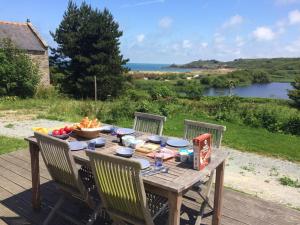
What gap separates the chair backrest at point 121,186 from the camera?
2291 mm

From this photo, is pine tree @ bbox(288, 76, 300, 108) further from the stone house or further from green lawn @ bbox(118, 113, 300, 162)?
green lawn @ bbox(118, 113, 300, 162)

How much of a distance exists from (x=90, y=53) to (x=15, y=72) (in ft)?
33.4

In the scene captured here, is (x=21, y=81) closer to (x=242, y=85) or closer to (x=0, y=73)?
(x=0, y=73)

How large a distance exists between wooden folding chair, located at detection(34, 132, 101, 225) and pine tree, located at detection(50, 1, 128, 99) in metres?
22.4

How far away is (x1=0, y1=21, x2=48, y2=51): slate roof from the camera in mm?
19500

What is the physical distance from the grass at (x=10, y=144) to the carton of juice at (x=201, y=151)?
175 inches

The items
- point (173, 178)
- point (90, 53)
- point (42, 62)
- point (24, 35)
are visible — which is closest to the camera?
point (173, 178)

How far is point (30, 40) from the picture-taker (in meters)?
20.6

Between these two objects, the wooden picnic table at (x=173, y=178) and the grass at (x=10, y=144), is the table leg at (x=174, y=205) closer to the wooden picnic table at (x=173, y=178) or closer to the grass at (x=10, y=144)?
the wooden picnic table at (x=173, y=178)

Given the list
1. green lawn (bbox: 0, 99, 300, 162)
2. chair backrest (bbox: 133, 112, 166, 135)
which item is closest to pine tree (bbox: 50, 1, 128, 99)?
green lawn (bbox: 0, 99, 300, 162)

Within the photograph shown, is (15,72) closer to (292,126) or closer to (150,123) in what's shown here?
(292,126)

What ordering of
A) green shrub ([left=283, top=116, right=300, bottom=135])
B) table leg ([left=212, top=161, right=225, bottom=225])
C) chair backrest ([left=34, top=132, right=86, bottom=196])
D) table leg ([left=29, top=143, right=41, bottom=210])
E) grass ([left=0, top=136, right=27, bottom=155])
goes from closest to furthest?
chair backrest ([left=34, top=132, right=86, bottom=196]), table leg ([left=212, top=161, right=225, bottom=225]), table leg ([left=29, top=143, right=41, bottom=210]), grass ([left=0, top=136, right=27, bottom=155]), green shrub ([left=283, top=116, right=300, bottom=135])

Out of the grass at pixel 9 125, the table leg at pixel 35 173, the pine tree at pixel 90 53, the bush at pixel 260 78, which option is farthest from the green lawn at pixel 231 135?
the bush at pixel 260 78

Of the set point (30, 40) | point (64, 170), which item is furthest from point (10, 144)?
point (30, 40)
